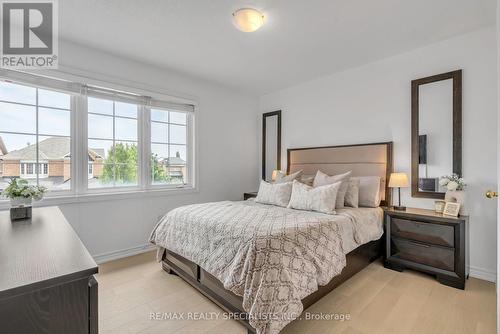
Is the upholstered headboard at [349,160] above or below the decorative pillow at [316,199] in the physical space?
above

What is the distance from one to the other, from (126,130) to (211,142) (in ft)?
4.43

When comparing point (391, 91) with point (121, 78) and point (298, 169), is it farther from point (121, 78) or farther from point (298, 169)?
point (121, 78)

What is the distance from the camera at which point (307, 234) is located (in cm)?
188

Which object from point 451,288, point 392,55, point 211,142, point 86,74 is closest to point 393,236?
point 451,288

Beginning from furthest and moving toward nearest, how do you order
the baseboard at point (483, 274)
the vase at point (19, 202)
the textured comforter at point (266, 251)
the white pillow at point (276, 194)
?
the white pillow at point (276, 194) → the baseboard at point (483, 274) → the vase at point (19, 202) → the textured comforter at point (266, 251)

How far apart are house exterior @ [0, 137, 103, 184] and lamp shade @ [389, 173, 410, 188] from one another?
12.3 ft

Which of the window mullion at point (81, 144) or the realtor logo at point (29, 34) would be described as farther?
the window mullion at point (81, 144)

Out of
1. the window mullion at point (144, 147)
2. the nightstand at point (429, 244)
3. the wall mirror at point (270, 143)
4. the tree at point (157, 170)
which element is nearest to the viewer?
the nightstand at point (429, 244)

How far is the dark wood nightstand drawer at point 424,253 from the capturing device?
2.36 metres

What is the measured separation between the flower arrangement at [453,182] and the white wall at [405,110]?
0.15 meters

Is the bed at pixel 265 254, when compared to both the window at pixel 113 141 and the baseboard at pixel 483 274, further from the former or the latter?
the window at pixel 113 141

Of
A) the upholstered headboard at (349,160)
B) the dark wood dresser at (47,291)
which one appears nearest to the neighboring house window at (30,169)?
the dark wood dresser at (47,291)

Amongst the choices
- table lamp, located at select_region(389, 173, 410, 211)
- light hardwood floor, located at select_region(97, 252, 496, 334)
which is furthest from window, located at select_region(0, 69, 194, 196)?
table lamp, located at select_region(389, 173, 410, 211)

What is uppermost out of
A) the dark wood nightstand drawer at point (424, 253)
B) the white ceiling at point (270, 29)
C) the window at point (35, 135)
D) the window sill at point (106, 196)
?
the white ceiling at point (270, 29)
